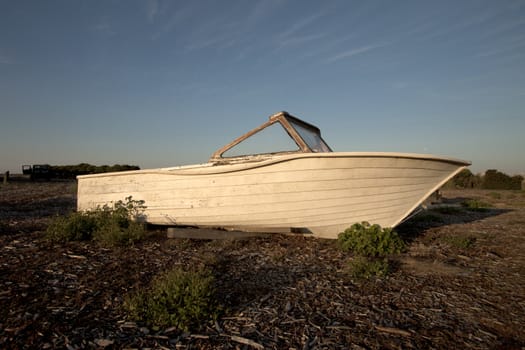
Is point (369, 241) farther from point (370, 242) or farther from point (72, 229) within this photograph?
point (72, 229)

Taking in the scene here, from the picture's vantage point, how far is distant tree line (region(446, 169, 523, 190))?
24656 millimetres

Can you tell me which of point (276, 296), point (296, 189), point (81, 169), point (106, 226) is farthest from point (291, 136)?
point (81, 169)

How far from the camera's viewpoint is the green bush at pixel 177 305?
2423 mm

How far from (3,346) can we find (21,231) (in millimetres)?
4860

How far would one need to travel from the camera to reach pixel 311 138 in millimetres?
6648

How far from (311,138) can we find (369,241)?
2.82m

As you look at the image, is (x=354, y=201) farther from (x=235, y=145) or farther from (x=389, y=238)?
(x=235, y=145)

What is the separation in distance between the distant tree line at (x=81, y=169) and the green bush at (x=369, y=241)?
1153 inches

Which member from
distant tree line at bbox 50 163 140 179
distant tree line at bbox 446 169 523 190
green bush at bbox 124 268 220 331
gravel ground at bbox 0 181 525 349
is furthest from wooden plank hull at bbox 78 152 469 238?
distant tree line at bbox 50 163 140 179

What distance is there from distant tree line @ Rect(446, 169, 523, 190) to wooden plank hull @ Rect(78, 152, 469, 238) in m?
23.0

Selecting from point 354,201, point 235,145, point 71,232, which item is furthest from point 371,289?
point 71,232

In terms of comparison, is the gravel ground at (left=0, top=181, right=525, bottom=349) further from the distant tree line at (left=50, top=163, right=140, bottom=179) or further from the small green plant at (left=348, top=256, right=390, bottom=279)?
the distant tree line at (left=50, top=163, right=140, bottom=179)

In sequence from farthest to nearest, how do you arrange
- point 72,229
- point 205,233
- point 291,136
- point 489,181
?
point 489,181 → point 291,136 → point 205,233 → point 72,229

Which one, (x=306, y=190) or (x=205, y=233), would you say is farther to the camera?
(x=205, y=233)
